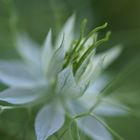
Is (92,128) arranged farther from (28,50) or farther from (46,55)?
(28,50)

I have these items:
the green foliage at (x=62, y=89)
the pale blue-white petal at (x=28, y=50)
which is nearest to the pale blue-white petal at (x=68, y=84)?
the green foliage at (x=62, y=89)

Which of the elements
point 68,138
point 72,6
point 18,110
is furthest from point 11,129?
point 72,6

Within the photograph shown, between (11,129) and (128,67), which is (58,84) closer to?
(11,129)

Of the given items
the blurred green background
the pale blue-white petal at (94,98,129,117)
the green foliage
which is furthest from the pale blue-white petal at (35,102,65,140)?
the blurred green background

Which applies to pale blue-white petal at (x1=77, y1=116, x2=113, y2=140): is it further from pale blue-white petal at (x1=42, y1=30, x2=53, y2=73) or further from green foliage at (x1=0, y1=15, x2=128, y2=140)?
pale blue-white petal at (x1=42, y1=30, x2=53, y2=73)

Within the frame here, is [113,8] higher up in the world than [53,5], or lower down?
lower down

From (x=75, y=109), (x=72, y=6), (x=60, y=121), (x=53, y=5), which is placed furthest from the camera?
(x=72, y=6)
